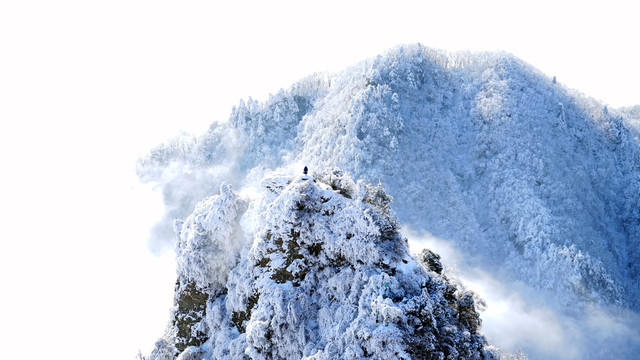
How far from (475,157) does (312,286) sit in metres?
103

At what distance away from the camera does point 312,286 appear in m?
31.5

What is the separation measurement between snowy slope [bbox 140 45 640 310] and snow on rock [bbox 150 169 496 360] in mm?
72361

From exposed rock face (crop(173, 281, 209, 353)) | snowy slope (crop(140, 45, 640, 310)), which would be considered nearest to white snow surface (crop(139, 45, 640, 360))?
snowy slope (crop(140, 45, 640, 310))

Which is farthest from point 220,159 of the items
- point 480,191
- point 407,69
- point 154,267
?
point 480,191

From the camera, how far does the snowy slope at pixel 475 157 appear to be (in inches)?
4181

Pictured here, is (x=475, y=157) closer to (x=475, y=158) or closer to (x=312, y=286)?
(x=475, y=158)

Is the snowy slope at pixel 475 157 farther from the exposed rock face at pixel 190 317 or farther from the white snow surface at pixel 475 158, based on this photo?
the exposed rock face at pixel 190 317

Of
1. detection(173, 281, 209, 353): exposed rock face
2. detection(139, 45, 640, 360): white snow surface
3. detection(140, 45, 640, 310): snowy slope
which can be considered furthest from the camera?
detection(140, 45, 640, 310): snowy slope

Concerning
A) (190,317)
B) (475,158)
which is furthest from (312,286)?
(475,158)

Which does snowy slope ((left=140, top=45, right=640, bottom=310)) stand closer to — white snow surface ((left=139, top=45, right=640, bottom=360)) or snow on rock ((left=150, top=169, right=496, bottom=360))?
white snow surface ((left=139, top=45, right=640, bottom=360))

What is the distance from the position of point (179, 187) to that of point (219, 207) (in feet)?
361

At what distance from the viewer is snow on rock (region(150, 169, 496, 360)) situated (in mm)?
26750

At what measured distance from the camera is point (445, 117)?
13088 centimetres

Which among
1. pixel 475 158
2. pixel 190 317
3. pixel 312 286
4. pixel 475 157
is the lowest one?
pixel 475 158
